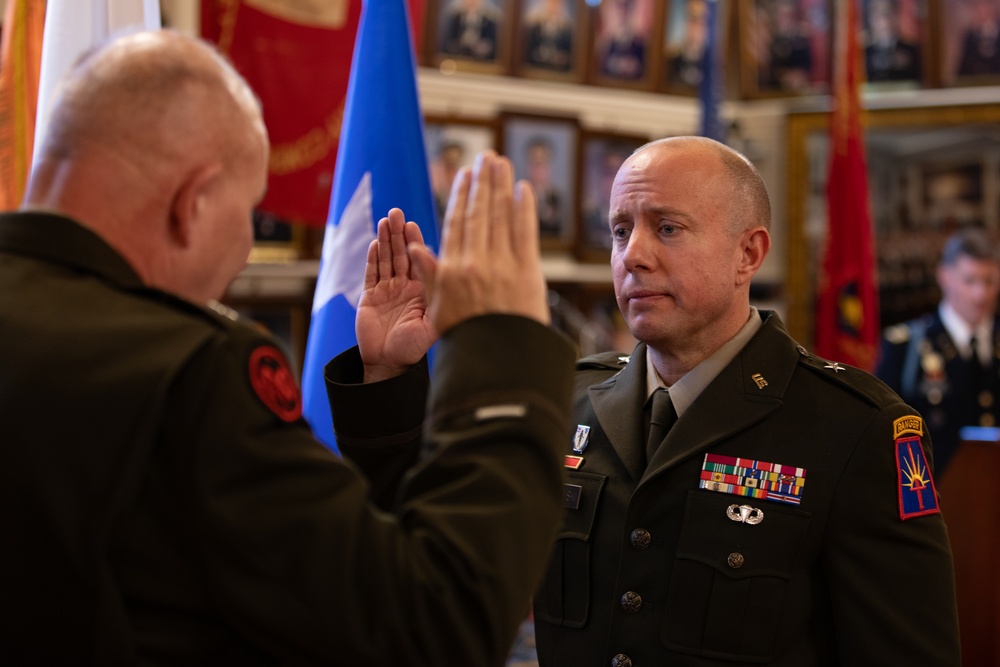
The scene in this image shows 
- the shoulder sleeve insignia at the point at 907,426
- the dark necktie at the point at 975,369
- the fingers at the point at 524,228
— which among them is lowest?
the dark necktie at the point at 975,369

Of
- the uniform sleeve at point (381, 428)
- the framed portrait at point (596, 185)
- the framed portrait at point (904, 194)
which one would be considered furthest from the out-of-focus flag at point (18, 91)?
the framed portrait at point (904, 194)

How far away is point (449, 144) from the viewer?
23.9ft

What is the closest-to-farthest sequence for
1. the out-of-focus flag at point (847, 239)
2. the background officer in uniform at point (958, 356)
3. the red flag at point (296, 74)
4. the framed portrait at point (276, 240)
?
the red flag at point (296, 74)
the background officer in uniform at point (958, 356)
the out-of-focus flag at point (847, 239)
the framed portrait at point (276, 240)

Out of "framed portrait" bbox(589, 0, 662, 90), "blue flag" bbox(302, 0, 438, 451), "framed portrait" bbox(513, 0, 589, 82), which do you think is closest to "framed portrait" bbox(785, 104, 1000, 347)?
"framed portrait" bbox(589, 0, 662, 90)

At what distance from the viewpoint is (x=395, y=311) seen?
70.3 inches

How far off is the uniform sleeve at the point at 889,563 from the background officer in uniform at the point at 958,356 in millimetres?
4184

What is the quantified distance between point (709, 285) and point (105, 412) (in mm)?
1278

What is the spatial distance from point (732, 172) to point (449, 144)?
5.43 meters

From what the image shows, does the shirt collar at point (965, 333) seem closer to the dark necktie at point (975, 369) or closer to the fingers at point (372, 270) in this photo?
the dark necktie at point (975, 369)

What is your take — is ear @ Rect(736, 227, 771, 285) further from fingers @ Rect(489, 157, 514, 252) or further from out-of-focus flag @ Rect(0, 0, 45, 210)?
out-of-focus flag @ Rect(0, 0, 45, 210)

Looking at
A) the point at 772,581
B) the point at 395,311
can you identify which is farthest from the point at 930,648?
the point at 395,311

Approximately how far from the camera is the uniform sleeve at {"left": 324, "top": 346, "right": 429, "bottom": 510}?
169 centimetres

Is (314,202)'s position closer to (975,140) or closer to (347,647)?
(347,647)

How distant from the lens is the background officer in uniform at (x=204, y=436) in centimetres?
101
